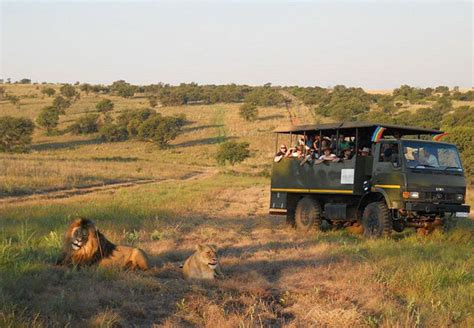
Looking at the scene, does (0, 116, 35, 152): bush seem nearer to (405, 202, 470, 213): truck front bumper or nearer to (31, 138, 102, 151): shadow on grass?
(31, 138, 102, 151): shadow on grass

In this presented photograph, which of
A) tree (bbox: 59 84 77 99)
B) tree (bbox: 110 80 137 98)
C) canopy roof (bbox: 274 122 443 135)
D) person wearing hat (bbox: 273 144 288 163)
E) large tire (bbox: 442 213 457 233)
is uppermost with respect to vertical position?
tree (bbox: 110 80 137 98)

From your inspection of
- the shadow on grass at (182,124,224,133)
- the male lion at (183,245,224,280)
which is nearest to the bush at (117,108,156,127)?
the shadow on grass at (182,124,224,133)

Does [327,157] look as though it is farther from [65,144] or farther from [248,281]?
[65,144]

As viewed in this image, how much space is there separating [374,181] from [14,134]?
4784 centimetres

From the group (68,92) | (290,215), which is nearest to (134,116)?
(68,92)

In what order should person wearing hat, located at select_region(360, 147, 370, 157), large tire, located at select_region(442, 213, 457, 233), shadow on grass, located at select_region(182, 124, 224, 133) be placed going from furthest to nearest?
shadow on grass, located at select_region(182, 124, 224, 133), person wearing hat, located at select_region(360, 147, 370, 157), large tire, located at select_region(442, 213, 457, 233)

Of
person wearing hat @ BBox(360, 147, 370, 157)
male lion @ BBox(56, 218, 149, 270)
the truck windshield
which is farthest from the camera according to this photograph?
person wearing hat @ BBox(360, 147, 370, 157)

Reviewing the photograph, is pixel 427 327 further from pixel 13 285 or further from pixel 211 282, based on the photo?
pixel 13 285

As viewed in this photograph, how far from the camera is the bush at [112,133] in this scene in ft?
225

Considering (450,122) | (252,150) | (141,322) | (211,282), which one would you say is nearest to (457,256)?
(211,282)

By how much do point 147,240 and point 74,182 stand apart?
54.9 feet

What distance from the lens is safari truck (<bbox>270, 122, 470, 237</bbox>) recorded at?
517 inches

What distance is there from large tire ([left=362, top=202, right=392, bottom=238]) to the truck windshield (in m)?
1.18

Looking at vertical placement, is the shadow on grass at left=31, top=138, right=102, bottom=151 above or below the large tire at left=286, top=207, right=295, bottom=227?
below
